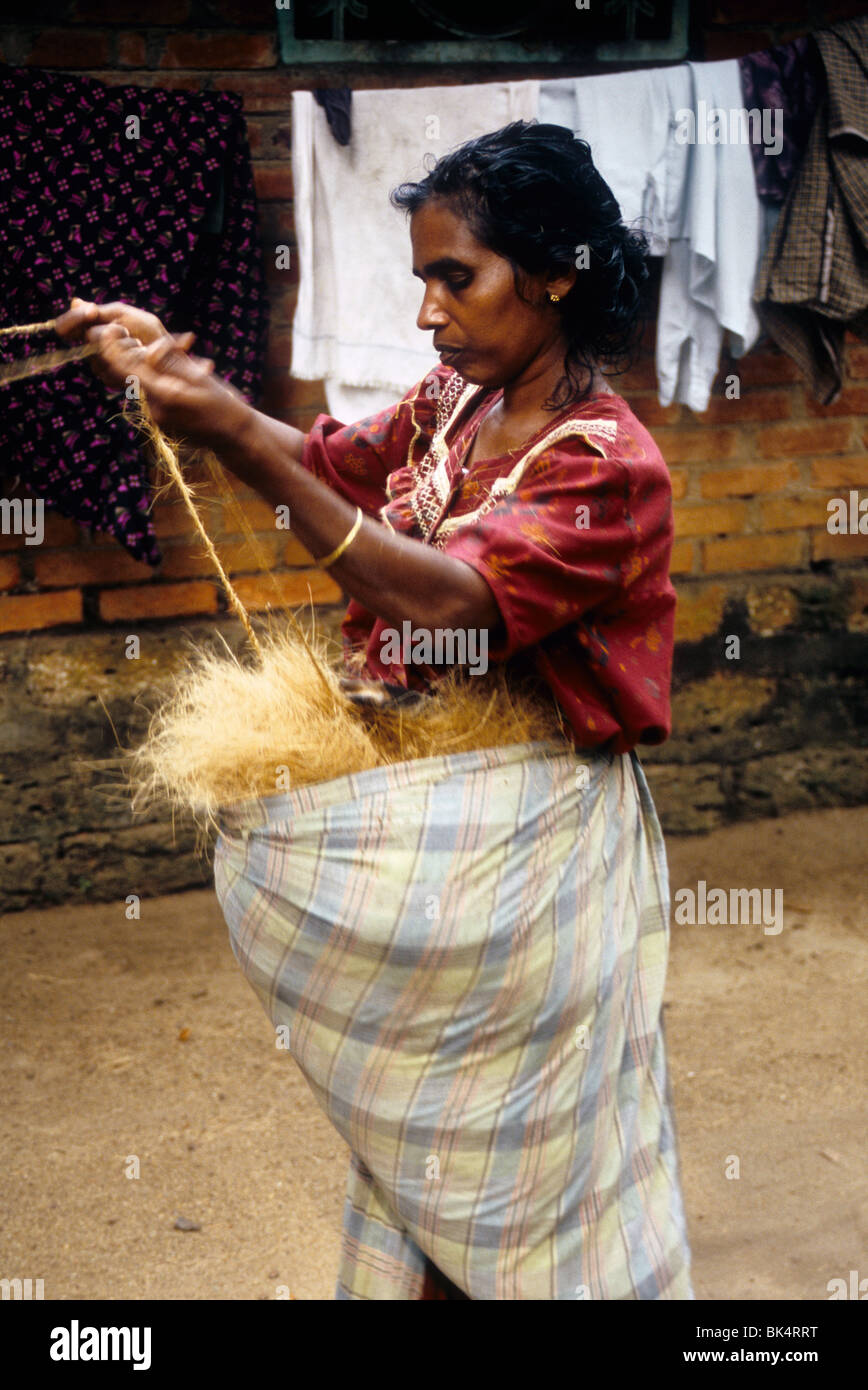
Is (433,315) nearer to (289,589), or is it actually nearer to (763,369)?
(289,589)

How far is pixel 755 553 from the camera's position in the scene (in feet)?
13.5

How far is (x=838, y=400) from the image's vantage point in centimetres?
406

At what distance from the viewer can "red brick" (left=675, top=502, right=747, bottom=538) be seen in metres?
4.01

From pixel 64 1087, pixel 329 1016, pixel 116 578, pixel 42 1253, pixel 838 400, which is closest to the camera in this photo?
pixel 329 1016

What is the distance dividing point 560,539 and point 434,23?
2652 millimetres

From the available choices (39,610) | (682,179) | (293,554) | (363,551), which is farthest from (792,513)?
(363,551)

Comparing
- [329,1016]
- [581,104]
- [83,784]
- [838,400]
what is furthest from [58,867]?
[838,400]

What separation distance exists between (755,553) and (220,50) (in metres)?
2.19

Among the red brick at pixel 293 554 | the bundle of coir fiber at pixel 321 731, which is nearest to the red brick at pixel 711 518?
the red brick at pixel 293 554

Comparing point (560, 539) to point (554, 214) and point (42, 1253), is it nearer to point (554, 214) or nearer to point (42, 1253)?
point (554, 214)

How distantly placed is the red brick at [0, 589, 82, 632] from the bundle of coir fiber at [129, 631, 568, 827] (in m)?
1.96

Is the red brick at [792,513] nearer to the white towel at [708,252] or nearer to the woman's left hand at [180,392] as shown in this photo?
the white towel at [708,252]

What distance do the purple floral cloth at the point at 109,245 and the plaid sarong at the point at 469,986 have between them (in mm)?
1742

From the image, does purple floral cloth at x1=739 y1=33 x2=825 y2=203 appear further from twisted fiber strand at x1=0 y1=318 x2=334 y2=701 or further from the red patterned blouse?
twisted fiber strand at x1=0 y1=318 x2=334 y2=701
